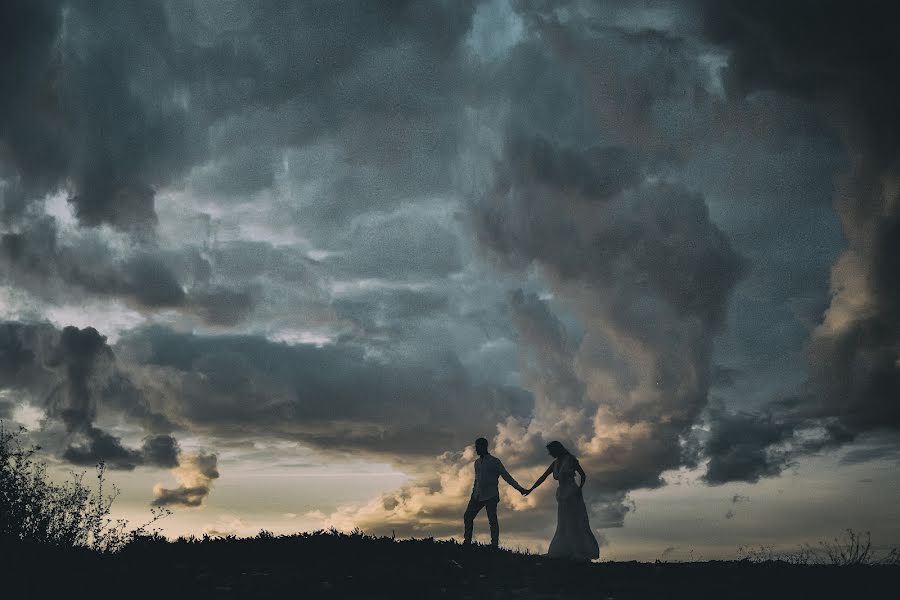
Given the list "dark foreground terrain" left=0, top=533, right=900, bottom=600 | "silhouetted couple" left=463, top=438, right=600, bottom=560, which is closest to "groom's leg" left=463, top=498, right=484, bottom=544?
"silhouetted couple" left=463, top=438, right=600, bottom=560

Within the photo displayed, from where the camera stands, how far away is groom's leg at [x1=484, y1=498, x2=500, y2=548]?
22438mm

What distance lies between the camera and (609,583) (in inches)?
704

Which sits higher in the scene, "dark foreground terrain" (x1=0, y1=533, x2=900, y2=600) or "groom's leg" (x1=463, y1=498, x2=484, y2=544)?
"groom's leg" (x1=463, y1=498, x2=484, y2=544)

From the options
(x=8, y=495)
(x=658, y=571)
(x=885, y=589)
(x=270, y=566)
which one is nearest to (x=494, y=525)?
(x=658, y=571)

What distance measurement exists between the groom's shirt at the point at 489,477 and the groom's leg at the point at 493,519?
178 mm

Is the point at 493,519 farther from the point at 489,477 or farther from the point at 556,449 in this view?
the point at 556,449

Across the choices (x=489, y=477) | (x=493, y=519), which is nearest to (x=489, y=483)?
(x=489, y=477)

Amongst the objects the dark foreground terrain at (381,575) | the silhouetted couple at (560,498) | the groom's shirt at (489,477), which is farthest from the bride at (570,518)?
the groom's shirt at (489,477)

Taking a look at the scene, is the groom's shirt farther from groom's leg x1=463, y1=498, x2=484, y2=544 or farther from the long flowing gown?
the long flowing gown

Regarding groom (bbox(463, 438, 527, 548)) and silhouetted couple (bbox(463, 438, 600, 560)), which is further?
groom (bbox(463, 438, 527, 548))

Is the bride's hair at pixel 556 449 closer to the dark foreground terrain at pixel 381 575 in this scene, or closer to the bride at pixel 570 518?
the bride at pixel 570 518

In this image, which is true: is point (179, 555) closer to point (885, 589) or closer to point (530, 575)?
point (530, 575)

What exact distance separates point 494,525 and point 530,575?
420cm

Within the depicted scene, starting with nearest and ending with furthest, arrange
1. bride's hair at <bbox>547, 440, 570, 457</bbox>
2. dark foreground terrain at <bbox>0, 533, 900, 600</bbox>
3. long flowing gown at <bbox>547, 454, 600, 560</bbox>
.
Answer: dark foreground terrain at <bbox>0, 533, 900, 600</bbox>, long flowing gown at <bbox>547, 454, 600, 560</bbox>, bride's hair at <bbox>547, 440, 570, 457</bbox>
